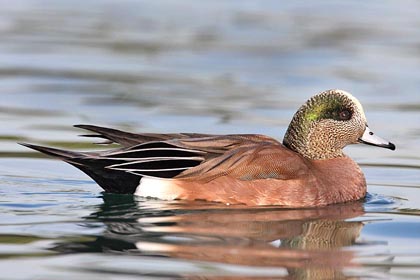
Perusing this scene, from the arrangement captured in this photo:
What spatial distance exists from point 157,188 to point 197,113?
3.80 m

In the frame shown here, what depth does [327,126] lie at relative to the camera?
8.41m

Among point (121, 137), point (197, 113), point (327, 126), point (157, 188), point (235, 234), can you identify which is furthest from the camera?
point (197, 113)

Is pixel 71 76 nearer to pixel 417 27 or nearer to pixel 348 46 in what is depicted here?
pixel 348 46

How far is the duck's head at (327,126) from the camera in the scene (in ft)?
27.5

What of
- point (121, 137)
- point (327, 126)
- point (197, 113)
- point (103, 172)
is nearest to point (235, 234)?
point (103, 172)

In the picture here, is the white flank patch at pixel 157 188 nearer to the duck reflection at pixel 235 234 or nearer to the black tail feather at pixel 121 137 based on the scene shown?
the duck reflection at pixel 235 234

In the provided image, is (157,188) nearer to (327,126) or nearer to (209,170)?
(209,170)

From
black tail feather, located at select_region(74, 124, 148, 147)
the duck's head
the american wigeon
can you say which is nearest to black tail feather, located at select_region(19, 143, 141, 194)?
the american wigeon

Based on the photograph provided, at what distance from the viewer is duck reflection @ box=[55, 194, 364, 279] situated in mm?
6383

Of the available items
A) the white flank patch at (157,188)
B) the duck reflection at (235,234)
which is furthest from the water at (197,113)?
the white flank patch at (157,188)

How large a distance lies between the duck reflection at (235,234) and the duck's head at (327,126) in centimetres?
45

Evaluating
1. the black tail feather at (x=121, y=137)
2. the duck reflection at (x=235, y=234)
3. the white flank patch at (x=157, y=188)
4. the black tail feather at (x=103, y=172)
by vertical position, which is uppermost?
the black tail feather at (x=121, y=137)

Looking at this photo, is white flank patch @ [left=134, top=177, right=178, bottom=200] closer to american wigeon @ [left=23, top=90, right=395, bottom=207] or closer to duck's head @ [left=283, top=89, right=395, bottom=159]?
american wigeon @ [left=23, top=90, right=395, bottom=207]

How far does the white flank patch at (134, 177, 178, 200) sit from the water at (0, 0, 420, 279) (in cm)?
12
